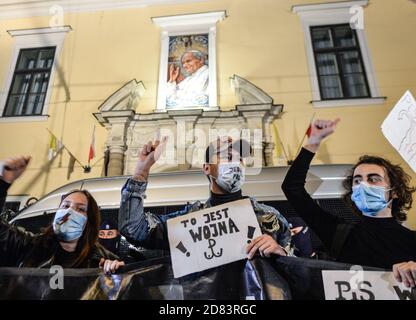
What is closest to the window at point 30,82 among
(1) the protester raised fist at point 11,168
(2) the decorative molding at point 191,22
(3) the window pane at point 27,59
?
(3) the window pane at point 27,59

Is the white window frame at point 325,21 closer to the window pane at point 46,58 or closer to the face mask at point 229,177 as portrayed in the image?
the face mask at point 229,177

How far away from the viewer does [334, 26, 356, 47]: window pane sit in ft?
20.8

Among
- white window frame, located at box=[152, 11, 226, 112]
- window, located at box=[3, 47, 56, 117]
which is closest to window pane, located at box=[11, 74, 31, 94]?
window, located at box=[3, 47, 56, 117]

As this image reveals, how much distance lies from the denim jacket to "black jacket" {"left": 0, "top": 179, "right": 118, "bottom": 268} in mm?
202

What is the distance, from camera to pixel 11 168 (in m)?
1.71

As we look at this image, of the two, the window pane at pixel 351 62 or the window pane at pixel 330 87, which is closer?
the window pane at pixel 330 87

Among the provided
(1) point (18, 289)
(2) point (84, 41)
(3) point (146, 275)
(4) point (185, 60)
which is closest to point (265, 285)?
(3) point (146, 275)

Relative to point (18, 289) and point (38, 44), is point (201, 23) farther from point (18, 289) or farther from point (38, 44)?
point (18, 289)

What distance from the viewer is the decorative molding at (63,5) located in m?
6.94

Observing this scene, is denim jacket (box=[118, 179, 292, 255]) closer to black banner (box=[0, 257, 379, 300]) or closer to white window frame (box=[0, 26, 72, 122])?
black banner (box=[0, 257, 379, 300])

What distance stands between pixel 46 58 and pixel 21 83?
78 cm

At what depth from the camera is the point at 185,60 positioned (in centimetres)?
621

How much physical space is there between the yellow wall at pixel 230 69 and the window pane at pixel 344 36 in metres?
0.31
